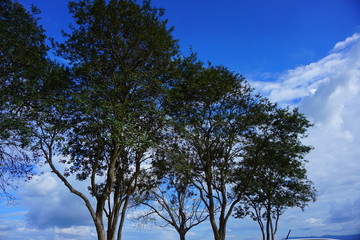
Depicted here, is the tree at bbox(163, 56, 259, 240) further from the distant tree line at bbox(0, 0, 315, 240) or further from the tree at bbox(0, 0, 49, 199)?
the tree at bbox(0, 0, 49, 199)

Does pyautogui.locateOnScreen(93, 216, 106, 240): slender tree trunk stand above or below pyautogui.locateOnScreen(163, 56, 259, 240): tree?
below

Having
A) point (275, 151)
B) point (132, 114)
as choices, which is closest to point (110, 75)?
point (132, 114)

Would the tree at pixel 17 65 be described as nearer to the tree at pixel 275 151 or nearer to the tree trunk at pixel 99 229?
the tree trunk at pixel 99 229

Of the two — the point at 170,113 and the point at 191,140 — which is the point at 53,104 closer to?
the point at 170,113

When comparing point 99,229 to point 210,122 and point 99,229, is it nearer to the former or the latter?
point 99,229

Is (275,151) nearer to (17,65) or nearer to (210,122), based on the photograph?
(210,122)

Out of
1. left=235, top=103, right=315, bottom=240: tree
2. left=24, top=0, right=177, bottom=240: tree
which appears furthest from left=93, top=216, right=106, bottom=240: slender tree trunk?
left=235, top=103, right=315, bottom=240: tree

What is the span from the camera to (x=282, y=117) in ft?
74.4

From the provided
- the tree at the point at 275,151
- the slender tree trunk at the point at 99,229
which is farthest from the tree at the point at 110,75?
the tree at the point at 275,151

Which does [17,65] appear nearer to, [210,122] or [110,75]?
[110,75]

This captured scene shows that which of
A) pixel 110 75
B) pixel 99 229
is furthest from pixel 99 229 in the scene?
pixel 110 75

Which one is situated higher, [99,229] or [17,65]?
[17,65]

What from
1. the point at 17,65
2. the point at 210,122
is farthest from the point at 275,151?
the point at 17,65

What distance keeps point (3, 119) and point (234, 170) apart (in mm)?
18489
